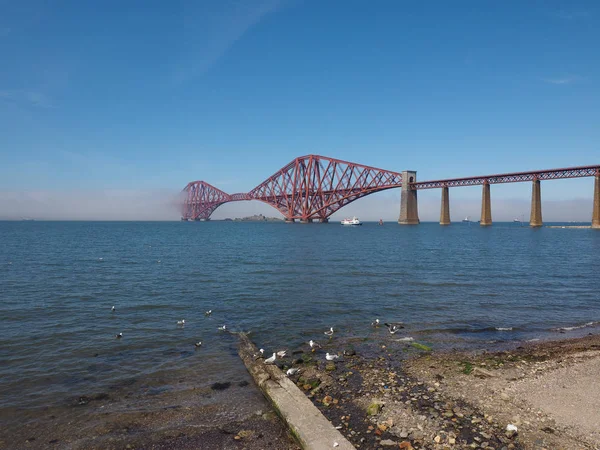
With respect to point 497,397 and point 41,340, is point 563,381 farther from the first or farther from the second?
point 41,340

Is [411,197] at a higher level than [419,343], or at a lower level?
higher

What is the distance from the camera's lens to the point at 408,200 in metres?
113

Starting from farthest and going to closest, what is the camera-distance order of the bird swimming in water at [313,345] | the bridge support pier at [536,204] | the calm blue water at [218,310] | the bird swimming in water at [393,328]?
the bridge support pier at [536,204]
the bird swimming in water at [393,328]
the bird swimming in water at [313,345]
the calm blue water at [218,310]

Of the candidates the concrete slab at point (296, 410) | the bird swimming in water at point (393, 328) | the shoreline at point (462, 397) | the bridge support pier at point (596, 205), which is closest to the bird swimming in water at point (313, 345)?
the shoreline at point (462, 397)

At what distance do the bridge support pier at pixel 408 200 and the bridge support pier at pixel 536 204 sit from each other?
31870 millimetres

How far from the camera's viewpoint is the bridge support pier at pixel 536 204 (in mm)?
90125

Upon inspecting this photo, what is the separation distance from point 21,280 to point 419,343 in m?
21.6

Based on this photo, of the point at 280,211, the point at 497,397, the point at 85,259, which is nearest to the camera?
the point at 497,397

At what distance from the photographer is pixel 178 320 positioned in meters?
13.3

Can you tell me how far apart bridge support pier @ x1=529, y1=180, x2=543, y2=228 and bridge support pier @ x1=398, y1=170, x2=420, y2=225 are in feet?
105

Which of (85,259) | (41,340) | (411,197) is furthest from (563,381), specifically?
(411,197)

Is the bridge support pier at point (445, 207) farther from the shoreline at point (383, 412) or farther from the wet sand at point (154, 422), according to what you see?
the wet sand at point (154, 422)

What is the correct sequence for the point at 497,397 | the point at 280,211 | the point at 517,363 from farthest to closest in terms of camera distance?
the point at 280,211 → the point at 517,363 → the point at 497,397

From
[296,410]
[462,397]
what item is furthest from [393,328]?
[296,410]
